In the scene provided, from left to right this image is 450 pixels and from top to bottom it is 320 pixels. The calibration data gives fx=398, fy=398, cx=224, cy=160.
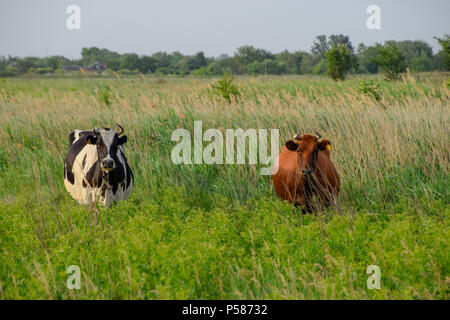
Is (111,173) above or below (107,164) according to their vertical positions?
below

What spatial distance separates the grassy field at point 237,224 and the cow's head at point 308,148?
610 mm

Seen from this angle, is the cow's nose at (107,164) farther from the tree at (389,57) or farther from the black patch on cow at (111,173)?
Result: the tree at (389,57)

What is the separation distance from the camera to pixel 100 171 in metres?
4.96

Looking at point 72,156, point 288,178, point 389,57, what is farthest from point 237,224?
point 389,57

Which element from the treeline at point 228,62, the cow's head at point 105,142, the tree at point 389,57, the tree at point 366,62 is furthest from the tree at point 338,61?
the tree at point 366,62

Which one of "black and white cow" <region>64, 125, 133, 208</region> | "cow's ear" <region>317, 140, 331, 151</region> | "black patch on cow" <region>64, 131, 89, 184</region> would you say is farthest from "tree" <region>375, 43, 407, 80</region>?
"black and white cow" <region>64, 125, 133, 208</region>

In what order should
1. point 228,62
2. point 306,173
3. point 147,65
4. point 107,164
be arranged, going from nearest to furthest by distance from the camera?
point 107,164, point 306,173, point 147,65, point 228,62

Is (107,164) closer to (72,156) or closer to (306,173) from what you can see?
(72,156)

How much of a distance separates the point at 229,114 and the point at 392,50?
2495 centimetres

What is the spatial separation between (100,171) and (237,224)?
1836mm

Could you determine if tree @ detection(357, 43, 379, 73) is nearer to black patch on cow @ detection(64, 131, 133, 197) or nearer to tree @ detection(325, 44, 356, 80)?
tree @ detection(325, 44, 356, 80)

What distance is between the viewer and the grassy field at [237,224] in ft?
11.1

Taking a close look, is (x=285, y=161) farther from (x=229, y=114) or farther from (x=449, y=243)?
(x=229, y=114)

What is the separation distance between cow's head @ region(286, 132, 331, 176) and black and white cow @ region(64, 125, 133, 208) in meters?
2.07
